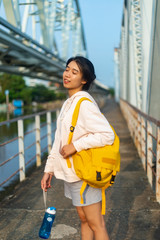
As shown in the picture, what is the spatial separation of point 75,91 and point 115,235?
1.58m

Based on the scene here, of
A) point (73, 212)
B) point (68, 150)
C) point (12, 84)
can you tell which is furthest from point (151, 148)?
point (12, 84)

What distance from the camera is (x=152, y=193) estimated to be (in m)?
4.16

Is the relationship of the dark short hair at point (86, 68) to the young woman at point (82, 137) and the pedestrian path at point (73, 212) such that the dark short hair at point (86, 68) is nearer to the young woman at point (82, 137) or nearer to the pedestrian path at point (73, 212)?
the young woman at point (82, 137)

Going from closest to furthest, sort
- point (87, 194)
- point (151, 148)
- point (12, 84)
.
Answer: point (87, 194) → point (151, 148) → point (12, 84)

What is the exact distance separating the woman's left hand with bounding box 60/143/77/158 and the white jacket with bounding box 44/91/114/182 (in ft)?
0.08

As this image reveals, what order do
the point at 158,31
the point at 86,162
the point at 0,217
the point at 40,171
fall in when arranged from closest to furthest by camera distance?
the point at 86,162 < the point at 0,217 < the point at 158,31 < the point at 40,171

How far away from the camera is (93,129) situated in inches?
72.9

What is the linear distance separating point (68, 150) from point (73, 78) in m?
0.45

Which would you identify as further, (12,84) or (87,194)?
(12,84)

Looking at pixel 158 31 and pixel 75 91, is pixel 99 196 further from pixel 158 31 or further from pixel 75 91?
pixel 158 31

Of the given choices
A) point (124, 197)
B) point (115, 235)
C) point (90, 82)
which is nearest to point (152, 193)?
point (124, 197)

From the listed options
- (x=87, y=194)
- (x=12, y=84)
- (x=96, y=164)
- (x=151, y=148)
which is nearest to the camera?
(x=96, y=164)

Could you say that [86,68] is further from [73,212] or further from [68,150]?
[73,212]

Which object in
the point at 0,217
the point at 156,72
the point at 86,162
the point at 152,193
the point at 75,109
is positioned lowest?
the point at 152,193
